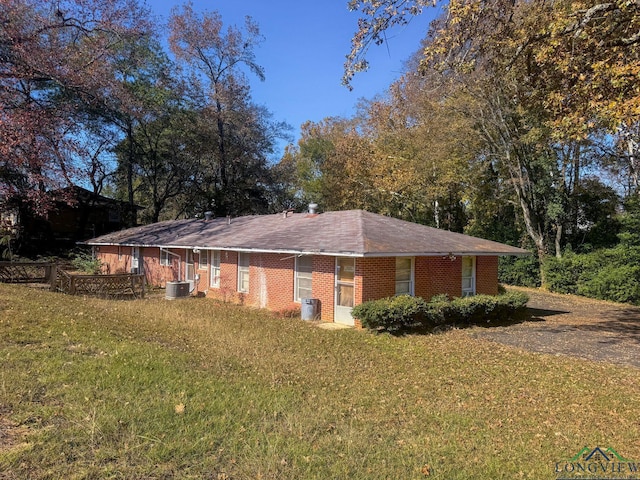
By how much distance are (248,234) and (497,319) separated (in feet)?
35.8

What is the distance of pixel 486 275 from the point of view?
17516mm

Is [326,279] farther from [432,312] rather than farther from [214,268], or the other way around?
[214,268]

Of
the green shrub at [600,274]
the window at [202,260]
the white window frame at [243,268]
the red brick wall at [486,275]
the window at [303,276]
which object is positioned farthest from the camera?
the window at [202,260]

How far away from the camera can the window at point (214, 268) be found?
1983 cm

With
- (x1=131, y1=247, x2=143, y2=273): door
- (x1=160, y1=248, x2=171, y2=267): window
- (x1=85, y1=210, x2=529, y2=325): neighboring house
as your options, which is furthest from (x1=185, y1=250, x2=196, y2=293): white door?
(x1=131, y1=247, x2=143, y2=273): door

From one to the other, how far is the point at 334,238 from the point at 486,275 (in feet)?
23.1

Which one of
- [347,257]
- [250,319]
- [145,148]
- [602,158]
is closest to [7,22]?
[250,319]

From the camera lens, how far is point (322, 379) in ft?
24.3

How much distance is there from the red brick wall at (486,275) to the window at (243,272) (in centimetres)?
940

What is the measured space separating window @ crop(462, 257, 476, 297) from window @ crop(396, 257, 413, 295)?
123 inches

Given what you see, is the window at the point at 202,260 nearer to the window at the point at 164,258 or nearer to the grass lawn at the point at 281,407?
the window at the point at 164,258

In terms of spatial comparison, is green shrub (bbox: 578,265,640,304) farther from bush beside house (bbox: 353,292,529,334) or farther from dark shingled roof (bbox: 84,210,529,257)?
bush beside house (bbox: 353,292,529,334)

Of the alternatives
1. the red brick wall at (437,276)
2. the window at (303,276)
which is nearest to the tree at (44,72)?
the window at (303,276)

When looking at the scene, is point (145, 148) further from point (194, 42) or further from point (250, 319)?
point (250, 319)
